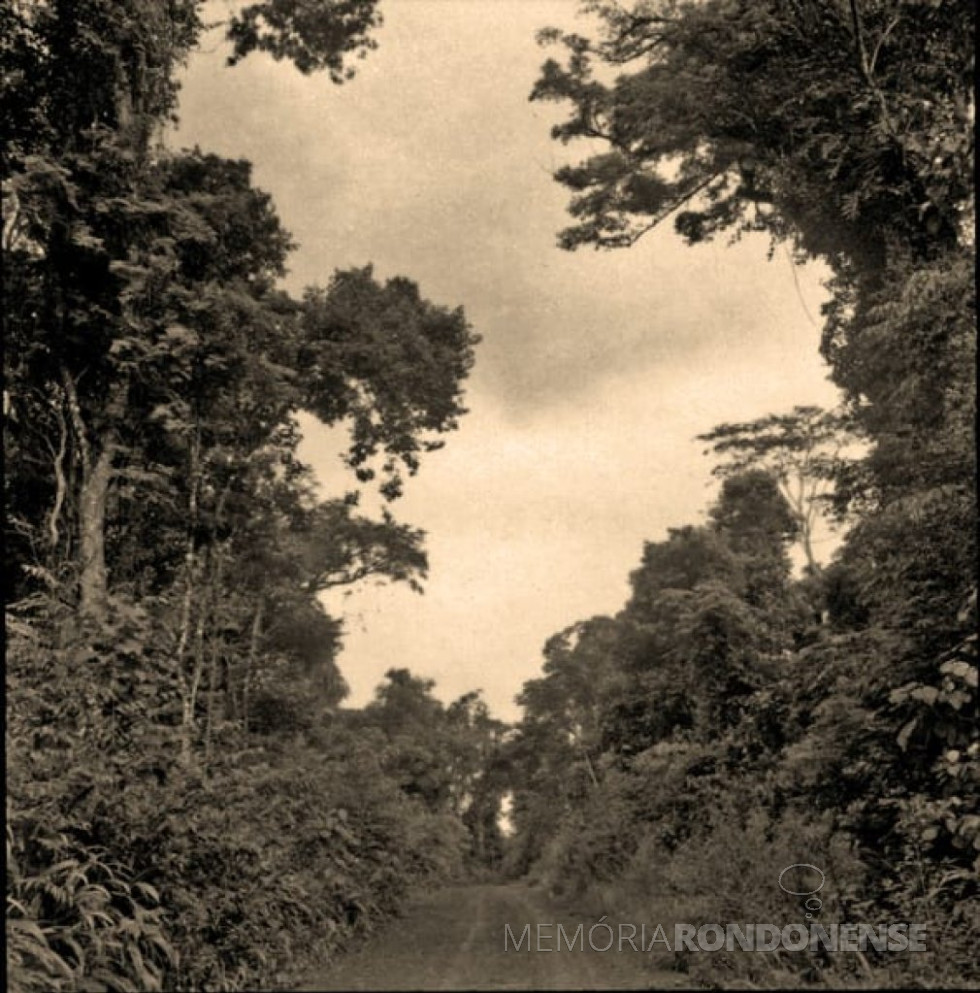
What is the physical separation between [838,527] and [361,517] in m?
11.8

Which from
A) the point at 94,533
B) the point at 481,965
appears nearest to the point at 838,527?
the point at 481,965

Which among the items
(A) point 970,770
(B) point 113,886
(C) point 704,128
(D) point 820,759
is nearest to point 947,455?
(A) point 970,770

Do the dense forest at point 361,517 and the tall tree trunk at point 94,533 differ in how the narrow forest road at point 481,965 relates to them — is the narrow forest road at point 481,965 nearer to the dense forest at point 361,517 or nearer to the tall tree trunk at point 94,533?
the dense forest at point 361,517

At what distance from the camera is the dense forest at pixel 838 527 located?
7469 millimetres

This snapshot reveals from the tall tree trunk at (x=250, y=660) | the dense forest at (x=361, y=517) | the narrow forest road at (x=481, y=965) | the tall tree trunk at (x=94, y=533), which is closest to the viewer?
the narrow forest road at (x=481, y=965)

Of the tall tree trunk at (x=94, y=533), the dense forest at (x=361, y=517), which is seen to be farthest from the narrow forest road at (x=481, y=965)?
the tall tree trunk at (x=94, y=533)

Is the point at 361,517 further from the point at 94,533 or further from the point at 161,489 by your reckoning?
the point at 94,533

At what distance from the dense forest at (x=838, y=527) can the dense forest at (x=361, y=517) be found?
7 cm

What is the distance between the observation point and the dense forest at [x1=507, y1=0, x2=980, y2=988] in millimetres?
7469

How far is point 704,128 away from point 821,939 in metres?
11.0

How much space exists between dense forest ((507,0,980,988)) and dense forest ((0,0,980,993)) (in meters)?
0.07

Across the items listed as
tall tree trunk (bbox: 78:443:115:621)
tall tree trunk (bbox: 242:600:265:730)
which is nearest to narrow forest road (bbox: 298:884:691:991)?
tall tree trunk (bbox: 78:443:115:621)

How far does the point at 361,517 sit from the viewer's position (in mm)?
21750

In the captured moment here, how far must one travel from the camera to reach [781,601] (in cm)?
1894
